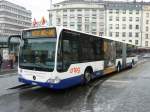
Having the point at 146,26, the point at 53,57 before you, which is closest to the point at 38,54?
the point at 53,57

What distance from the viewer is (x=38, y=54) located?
11961 millimetres

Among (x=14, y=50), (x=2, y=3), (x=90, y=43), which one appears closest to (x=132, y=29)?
(x=2, y=3)

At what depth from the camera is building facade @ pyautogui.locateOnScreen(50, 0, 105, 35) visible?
117812 mm

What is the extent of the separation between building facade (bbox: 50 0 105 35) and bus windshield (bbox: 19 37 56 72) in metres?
103

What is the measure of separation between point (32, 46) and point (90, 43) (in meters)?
4.08

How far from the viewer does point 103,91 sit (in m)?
12.8

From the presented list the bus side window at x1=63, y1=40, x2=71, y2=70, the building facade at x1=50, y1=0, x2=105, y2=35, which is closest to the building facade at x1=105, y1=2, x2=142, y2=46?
the building facade at x1=50, y1=0, x2=105, y2=35

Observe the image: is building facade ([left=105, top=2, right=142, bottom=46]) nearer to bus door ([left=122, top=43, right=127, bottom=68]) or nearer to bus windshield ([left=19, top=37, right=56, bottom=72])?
bus door ([left=122, top=43, right=127, bottom=68])

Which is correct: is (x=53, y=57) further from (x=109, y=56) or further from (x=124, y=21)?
(x=124, y=21)

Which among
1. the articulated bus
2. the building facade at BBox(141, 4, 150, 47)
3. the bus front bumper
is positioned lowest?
the bus front bumper

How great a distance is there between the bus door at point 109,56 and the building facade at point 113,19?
92.1 meters

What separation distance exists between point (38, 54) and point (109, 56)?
27.3 ft

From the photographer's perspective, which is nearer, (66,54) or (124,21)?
(66,54)

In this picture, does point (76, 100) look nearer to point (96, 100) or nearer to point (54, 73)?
point (96, 100)
